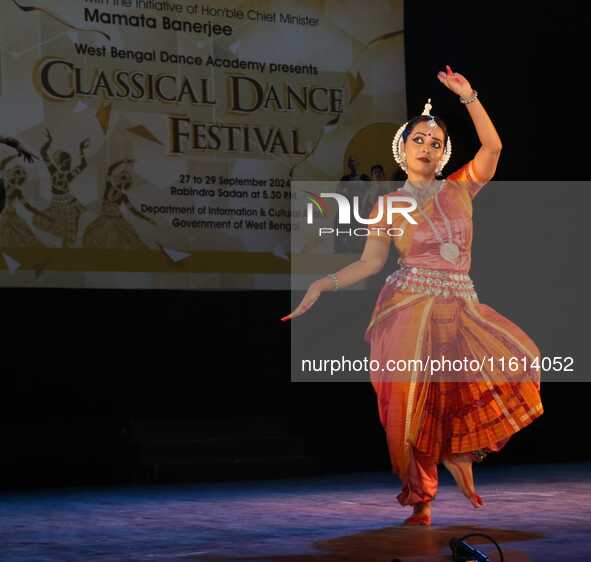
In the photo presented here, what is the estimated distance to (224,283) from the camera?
7734mm

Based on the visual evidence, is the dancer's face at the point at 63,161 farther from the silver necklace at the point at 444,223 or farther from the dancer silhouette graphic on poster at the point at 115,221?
the silver necklace at the point at 444,223

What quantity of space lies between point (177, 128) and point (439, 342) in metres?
2.77

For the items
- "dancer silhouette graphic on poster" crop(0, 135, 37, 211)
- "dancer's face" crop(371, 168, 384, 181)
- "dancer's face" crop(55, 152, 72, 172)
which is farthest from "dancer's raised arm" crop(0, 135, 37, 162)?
"dancer's face" crop(371, 168, 384, 181)

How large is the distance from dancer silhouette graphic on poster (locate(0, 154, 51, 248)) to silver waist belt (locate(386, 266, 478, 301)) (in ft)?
8.44

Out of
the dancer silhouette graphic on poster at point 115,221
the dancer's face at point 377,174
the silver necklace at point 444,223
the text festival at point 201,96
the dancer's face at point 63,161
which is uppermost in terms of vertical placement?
the text festival at point 201,96

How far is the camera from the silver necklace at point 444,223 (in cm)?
554

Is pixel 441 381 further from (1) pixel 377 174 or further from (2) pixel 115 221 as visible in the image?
(1) pixel 377 174

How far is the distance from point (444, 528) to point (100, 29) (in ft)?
12.1

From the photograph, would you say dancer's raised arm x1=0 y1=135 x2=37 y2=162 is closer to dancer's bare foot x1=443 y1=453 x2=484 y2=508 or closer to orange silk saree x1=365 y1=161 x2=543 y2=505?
orange silk saree x1=365 y1=161 x2=543 y2=505

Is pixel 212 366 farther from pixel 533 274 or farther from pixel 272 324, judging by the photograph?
pixel 533 274

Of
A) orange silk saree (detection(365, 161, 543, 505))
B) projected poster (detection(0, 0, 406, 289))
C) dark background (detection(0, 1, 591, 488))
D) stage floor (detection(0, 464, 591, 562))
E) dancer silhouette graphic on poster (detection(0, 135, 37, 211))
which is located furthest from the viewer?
dark background (detection(0, 1, 591, 488))

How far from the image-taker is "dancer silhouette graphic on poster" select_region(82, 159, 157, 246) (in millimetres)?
7348

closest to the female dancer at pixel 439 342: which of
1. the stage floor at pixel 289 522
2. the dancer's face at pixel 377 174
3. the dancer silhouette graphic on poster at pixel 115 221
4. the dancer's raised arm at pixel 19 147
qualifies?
the stage floor at pixel 289 522

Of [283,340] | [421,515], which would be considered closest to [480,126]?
[421,515]
